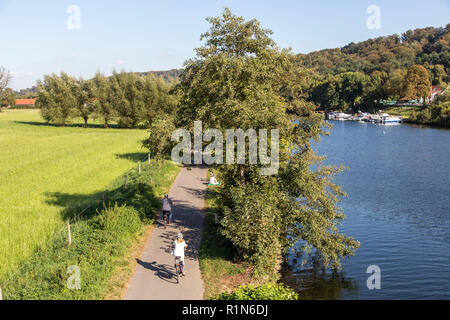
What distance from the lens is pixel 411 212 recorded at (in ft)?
87.8

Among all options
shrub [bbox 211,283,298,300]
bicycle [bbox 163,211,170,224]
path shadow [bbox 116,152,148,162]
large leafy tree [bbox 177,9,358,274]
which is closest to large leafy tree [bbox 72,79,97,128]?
path shadow [bbox 116,152,148,162]

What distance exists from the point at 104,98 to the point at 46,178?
4969cm

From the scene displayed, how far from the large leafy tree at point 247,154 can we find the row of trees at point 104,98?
194 feet

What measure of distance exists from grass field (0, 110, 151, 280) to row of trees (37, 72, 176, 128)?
17.0 meters

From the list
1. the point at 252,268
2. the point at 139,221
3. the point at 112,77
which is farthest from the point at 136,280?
the point at 112,77

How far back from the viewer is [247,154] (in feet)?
53.0

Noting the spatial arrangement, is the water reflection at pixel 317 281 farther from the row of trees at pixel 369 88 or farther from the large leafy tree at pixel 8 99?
the large leafy tree at pixel 8 99

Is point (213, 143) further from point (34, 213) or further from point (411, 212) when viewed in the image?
point (411, 212)

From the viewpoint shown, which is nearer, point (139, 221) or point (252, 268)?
point (252, 268)

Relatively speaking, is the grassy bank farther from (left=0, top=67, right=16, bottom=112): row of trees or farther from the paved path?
(left=0, top=67, right=16, bottom=112): row of trees

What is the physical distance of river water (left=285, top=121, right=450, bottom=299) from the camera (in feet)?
54.2
